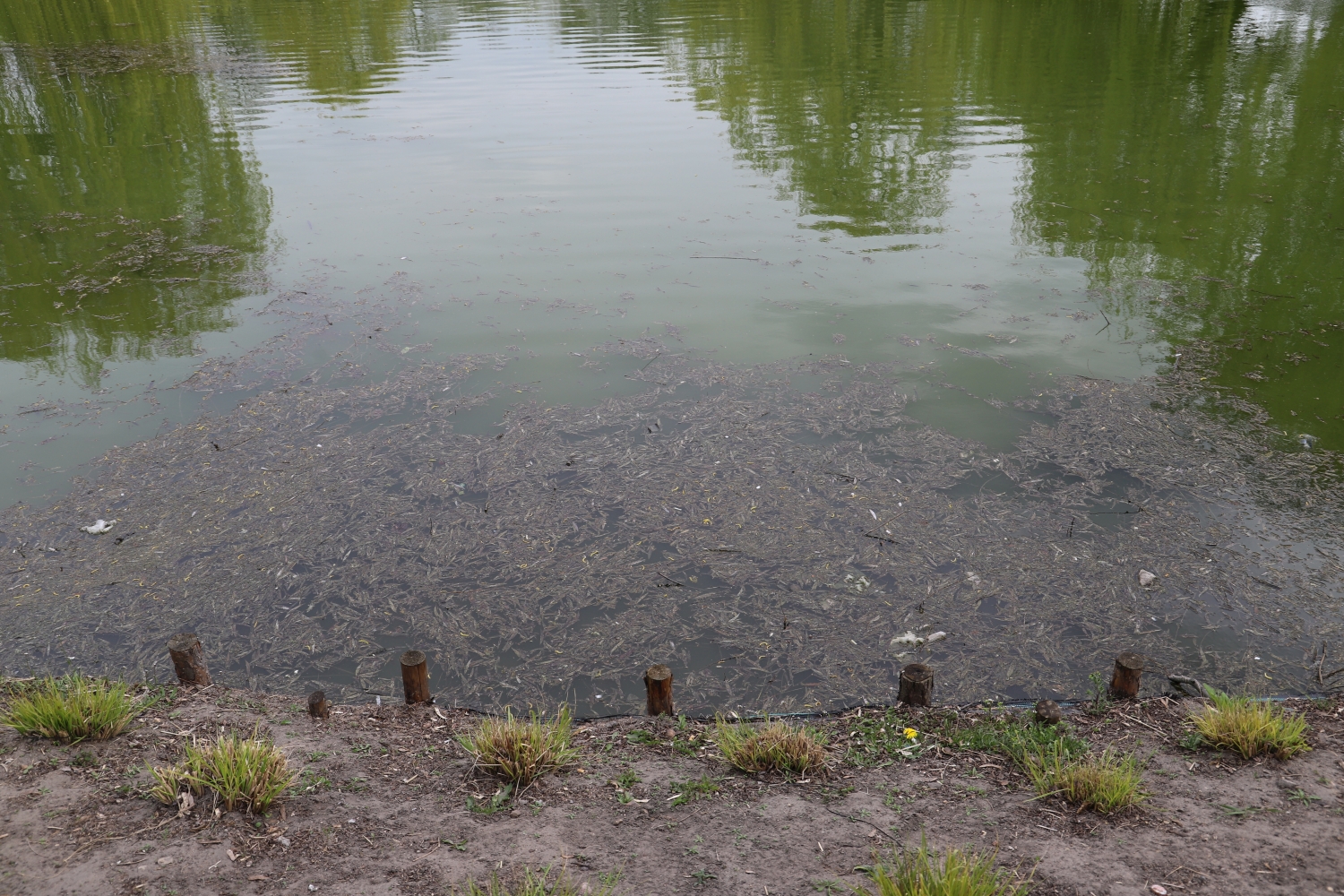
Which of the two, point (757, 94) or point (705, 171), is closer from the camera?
point (705, 171)

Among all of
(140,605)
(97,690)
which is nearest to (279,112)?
(140,605)

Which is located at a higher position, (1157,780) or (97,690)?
(97,690)

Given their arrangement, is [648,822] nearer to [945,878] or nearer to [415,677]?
[945,878]

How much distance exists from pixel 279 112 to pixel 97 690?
1802 cm

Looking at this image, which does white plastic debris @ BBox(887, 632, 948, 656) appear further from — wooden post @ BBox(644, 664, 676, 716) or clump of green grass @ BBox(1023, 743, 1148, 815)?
wooden post @ BBox(644, 664, 676, 716)

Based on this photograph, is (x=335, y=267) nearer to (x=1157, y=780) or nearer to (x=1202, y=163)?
(x=1157, y=780)

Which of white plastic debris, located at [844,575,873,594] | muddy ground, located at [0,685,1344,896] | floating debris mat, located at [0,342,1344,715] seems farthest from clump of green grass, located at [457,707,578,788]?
white plastic debris, located at [844,575,873,594]

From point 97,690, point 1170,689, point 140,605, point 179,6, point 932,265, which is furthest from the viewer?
point 179,6

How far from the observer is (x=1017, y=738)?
13.7 ft

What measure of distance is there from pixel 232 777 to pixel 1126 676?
421 centimetres

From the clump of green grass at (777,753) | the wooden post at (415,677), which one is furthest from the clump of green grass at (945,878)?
the wooden post at (415,677)

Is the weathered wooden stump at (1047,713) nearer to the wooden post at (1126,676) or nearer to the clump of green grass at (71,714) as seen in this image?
the wooden post at (1126,676)

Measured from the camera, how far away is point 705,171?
14727 mm

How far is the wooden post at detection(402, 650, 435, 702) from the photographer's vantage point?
4555 millimetres
